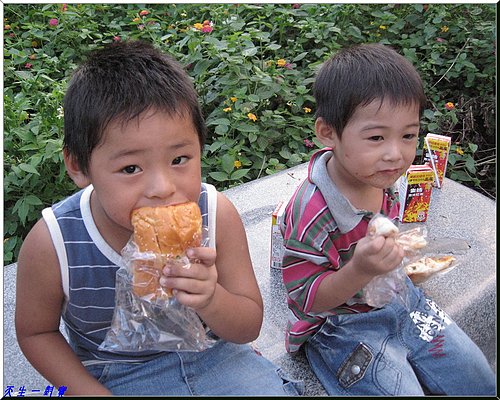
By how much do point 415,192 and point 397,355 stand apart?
0.97 meters

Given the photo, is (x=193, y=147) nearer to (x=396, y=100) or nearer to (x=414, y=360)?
(x=396, y=100)

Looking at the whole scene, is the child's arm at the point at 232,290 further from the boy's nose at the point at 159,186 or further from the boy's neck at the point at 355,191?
the boy's neck at the point at 355,191

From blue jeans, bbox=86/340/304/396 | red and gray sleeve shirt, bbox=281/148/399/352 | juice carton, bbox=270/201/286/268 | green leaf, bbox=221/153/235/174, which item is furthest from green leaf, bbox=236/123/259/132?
blue jeans, bbox=86/340/304/396

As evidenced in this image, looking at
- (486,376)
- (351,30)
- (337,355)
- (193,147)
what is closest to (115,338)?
(193,147)

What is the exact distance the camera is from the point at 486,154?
12.7ft

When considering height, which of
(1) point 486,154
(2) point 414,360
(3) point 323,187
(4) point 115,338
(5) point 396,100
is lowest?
(1) point 486,154

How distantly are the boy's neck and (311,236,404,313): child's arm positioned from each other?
0.27 m

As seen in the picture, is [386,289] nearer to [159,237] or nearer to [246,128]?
[159,237]

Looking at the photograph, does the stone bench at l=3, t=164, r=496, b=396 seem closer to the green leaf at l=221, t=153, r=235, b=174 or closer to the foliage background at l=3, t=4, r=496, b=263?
the green leaf at l=221, t=153, r=235, b=174

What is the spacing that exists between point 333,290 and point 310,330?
27 centimetres

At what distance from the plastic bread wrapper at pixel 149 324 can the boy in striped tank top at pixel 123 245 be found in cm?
5

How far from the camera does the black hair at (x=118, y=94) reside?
141 cm

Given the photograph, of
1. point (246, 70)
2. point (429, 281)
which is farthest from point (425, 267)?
point (246, 70)

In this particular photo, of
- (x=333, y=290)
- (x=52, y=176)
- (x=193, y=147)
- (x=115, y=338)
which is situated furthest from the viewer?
(x=52, y=176)
